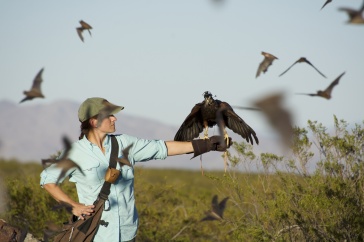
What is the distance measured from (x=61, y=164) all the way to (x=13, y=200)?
7.27 m

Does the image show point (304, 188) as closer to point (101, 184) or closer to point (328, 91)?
point (328, 91)

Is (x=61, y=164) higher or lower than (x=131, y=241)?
higher

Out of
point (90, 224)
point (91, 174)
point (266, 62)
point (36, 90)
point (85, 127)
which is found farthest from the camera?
point (266, 62)

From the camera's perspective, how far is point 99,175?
6.29m

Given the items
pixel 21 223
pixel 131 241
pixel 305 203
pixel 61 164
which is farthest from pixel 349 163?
pixel 21 223

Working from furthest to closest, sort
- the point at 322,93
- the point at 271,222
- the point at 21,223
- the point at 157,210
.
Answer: the point at 157,210
the point at 21,223
the point at 271,222
the point at 322,93

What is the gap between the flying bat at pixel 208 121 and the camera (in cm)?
750

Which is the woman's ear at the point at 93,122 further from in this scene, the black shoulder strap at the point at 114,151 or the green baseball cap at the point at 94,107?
the black shoulder strap at the point at 114,151

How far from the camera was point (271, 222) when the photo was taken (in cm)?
952

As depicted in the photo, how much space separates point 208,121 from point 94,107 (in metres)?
1.78

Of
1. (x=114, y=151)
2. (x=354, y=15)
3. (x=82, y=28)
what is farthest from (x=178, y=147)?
(x=82, y=28)

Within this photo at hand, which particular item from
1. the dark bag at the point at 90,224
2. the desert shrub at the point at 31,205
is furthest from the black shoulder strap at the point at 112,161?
the desert shrub at the point at 31,205

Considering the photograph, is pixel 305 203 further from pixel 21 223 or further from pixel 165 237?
pixel 21 223

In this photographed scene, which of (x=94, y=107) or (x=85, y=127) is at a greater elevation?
(x=94, y=107)
